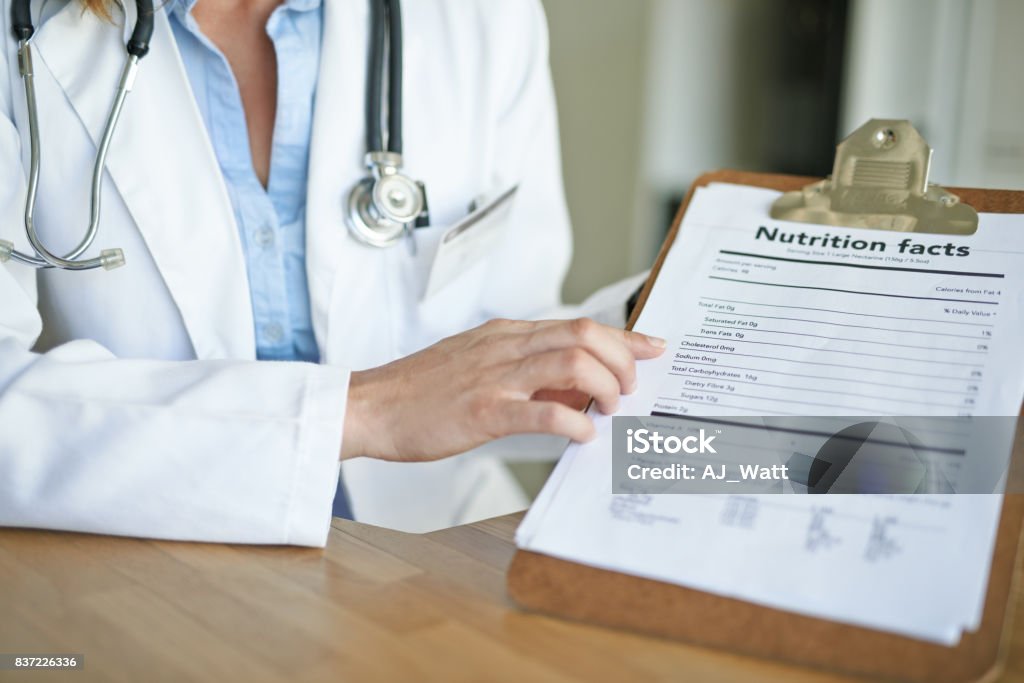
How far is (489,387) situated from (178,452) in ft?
0.70

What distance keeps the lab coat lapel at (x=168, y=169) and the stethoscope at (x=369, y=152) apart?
0.02 meters

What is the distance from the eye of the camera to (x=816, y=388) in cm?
56

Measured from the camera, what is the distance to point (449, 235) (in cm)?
94

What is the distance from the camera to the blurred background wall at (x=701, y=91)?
8.32ft

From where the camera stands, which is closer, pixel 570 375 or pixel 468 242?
pixel 570 375

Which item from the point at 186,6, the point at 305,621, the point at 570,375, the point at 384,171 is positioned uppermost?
the point at 186,6

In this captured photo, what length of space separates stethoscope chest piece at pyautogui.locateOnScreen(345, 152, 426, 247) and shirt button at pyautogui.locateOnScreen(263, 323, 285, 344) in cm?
13

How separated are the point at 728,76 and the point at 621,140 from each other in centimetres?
58

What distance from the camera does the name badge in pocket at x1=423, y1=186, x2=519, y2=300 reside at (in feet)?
3.14

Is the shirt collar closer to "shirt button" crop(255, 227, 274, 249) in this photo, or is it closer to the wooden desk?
"shirt button" crop(255, 227, 274, 249)

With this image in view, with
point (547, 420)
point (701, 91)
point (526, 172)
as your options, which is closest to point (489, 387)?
point (547, 420)

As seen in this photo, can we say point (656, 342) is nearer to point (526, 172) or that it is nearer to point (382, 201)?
point (382, 201)

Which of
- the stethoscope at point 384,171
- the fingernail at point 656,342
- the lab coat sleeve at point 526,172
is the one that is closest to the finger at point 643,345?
the fingernail at point 656,342

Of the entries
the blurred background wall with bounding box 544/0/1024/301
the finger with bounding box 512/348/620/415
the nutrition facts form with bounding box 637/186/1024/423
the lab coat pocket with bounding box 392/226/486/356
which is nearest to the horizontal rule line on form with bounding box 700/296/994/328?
the nutrition facts form with bounding box 637/186/1024/423
